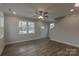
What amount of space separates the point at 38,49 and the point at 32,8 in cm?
64

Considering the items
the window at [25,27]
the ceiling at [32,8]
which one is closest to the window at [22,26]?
the window at [25,27]

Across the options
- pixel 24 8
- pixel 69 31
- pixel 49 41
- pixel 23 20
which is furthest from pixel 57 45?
pixel 24 8

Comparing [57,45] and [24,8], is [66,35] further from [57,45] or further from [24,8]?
[24,8]

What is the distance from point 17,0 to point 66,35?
3.07ft

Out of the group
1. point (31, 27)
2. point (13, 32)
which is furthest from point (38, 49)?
point (13, 32)

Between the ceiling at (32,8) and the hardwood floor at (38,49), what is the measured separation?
48 centimetres

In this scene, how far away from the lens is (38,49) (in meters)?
1.33

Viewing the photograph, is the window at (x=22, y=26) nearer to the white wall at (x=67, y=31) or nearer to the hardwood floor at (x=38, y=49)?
the hardwood floor at (x=38, y=49)

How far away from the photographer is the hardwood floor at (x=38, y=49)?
1.28 metres

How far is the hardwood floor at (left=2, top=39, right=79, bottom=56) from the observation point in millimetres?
1278

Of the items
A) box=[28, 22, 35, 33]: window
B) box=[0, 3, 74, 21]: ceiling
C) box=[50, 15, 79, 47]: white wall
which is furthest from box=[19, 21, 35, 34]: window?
box=[50, 15, 79, 47]: white wall

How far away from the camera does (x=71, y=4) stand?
1220mm

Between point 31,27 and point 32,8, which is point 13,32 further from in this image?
point 32,8

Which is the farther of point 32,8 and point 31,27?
point 31,27
